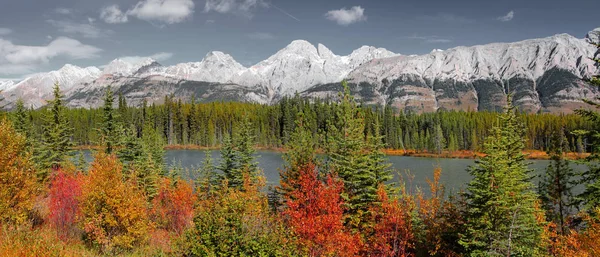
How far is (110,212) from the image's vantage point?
24.9 metres

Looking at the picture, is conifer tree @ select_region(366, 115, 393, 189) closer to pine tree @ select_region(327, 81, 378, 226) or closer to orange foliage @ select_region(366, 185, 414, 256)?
pine tree @ select_region(327, 81, 378, 226)

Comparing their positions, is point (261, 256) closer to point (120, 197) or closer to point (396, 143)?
point (120, 197)

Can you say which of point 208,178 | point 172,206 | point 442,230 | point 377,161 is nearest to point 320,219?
point 377,161

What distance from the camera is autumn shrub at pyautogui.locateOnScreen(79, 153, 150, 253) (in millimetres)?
24156

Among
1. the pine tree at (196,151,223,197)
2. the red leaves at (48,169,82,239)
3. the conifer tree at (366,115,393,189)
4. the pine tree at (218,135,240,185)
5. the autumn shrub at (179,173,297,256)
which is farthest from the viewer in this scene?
the pine tree at (218,135,240,185)

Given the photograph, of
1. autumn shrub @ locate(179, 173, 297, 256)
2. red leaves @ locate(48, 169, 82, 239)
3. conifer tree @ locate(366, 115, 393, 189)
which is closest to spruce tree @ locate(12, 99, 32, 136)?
red leaves @ locate(48, 169, 82, 239)

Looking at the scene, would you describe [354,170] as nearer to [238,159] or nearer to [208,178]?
[238,159]

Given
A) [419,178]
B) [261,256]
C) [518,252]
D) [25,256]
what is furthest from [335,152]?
[419,178]

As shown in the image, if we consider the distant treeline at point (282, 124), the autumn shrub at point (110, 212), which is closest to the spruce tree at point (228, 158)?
the autumn shrub at point (110, 212)

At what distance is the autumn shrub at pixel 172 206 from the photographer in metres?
36.7

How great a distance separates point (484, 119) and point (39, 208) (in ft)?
603

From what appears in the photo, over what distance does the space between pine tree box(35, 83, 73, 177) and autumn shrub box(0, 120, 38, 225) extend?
19022 mm

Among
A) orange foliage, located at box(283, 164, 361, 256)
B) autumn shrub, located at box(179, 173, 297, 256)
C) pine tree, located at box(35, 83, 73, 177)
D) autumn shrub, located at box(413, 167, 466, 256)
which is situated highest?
pine tree, located at box(35, 83, 73, 177)

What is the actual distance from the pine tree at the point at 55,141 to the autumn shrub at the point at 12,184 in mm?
19022
